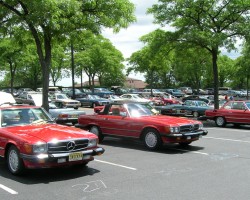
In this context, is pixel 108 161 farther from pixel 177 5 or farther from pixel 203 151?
pixel 177 5

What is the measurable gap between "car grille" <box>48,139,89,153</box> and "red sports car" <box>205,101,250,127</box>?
1145cm

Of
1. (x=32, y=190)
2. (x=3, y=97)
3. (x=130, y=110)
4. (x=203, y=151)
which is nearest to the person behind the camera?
(x=32, y=190)

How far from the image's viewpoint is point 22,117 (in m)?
8.55

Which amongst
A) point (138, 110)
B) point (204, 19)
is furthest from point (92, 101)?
point (138, 110)

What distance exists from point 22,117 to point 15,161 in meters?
1.49

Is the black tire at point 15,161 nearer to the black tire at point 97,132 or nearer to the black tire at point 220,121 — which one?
the black tire at point 97,132

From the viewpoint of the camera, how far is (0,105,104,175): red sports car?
6.96 m

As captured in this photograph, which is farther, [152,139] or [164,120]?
[164,120]

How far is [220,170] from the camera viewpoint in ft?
25.9

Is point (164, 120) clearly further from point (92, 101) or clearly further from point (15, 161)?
point (92, 101)

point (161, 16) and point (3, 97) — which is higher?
point (161, 16)

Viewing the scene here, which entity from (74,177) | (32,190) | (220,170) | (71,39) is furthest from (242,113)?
(32,190)

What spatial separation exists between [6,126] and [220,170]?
4.86m

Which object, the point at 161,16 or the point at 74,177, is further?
the point at 161,16
